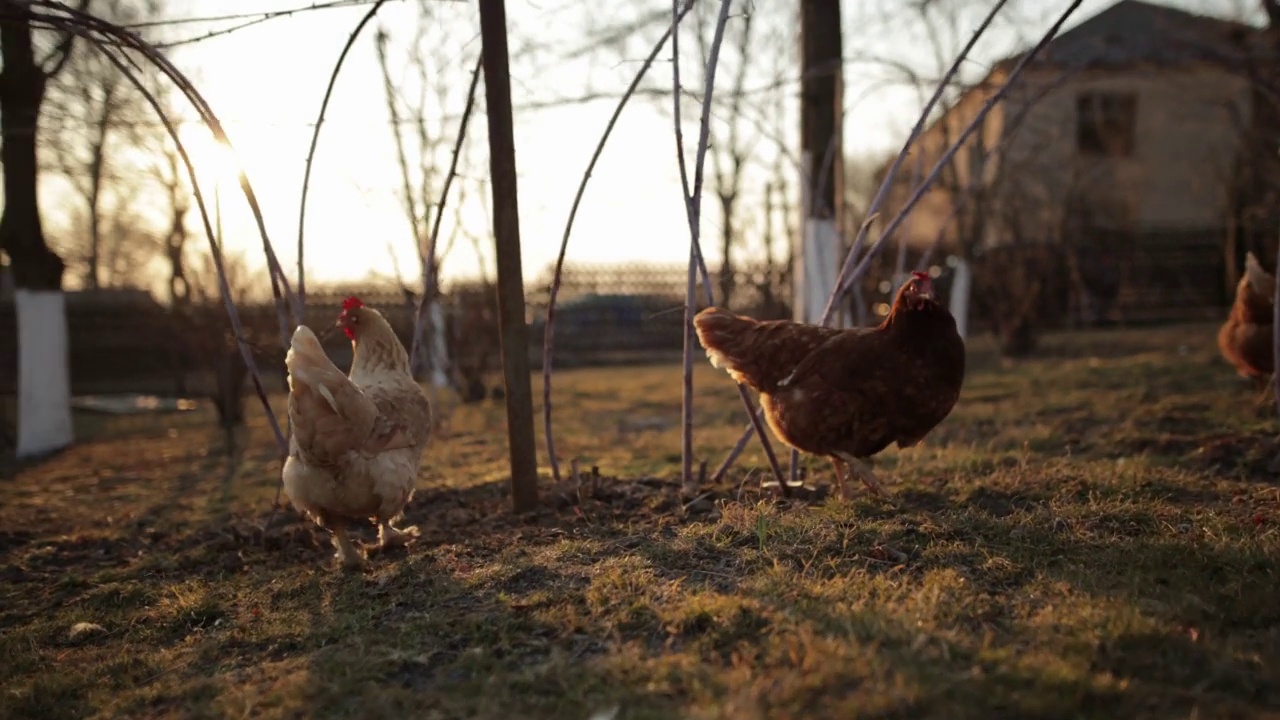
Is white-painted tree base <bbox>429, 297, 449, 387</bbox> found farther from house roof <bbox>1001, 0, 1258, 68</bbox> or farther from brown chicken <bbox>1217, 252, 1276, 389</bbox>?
brown chicken <bbox>1217, 252, 1276, 389</bbox>

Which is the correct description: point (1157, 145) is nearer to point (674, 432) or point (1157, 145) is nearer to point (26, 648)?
point (674, 432)

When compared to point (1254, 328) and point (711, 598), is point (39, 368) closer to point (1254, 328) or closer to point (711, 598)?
point (711, 598)

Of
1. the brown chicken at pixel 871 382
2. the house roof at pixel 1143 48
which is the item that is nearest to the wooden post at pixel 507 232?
the brown chicken at pixel 871 382

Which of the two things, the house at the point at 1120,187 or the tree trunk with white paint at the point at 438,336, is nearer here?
the tree trunk with white paint at the point at 438,336

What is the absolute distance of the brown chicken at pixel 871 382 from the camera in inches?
169

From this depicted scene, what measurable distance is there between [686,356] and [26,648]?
309 centimetres

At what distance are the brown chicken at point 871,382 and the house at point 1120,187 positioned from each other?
5890mm

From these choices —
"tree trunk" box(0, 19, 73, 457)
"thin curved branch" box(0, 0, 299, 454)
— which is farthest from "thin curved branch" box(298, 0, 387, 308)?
"tree trunk" box(0, 19, 73, 457)

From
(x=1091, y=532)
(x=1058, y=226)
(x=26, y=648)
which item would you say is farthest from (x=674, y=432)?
(x=1058, y=226)

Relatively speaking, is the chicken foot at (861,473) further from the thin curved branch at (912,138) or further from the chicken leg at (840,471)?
the thin curved branch at (912,138)

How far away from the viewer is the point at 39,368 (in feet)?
30.8

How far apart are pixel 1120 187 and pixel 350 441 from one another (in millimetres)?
21850

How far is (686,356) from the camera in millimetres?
4375

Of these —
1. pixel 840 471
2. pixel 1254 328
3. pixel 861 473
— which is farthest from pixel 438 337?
pixel 1254 328
